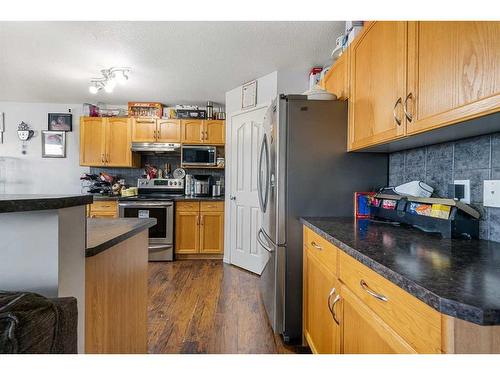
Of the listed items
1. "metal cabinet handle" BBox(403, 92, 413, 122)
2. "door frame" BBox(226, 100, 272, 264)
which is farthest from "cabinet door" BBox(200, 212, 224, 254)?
"metal cabinet handle" BBox(403, 92, 413, 122)

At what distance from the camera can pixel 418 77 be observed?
1.14 meters

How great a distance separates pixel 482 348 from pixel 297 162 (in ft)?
4.41

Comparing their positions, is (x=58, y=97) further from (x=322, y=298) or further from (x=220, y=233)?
(x=322, y=298)

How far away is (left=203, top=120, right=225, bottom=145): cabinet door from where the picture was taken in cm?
411

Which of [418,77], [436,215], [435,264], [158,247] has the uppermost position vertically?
[418,77]

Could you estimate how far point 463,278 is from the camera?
711 millimetres

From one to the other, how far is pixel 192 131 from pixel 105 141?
1282 millimetres

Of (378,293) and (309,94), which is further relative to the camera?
(309,94)

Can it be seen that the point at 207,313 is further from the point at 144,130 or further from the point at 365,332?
the point at 144,130

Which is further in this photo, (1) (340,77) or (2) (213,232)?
(2) (213,232)

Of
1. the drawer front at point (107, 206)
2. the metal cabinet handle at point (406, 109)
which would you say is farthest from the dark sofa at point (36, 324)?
the drawer front at point (107, 206)

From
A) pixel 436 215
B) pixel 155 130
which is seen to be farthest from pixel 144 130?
pixel 436 215

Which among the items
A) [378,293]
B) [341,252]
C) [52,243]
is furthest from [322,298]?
[52,243]

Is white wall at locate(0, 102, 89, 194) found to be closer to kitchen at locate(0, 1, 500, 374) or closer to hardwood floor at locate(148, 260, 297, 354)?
kitchen at locate(0, 1, 500, 374)
